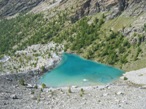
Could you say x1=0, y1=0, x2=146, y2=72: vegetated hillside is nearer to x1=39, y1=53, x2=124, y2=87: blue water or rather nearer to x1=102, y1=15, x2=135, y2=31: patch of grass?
x1=102, y1=15, x2=135, y2=31: patch of grass

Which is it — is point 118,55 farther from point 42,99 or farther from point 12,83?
point 42,99

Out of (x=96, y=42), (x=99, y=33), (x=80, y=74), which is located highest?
(x=99, y=33)

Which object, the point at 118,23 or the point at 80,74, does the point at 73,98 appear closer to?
the point at 80,74

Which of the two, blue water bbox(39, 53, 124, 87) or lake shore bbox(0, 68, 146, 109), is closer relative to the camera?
lake shore bbox(0, 68, 146, 109)

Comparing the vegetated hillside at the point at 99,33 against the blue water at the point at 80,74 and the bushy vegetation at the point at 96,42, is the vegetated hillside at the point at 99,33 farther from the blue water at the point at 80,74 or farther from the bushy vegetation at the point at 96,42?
the blue water at the point at 80,74

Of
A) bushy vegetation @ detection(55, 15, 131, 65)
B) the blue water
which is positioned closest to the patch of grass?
bushy vegetation @ detection(55, 15, 131, 65)

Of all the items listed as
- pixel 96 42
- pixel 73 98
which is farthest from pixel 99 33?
pixel 73 98
